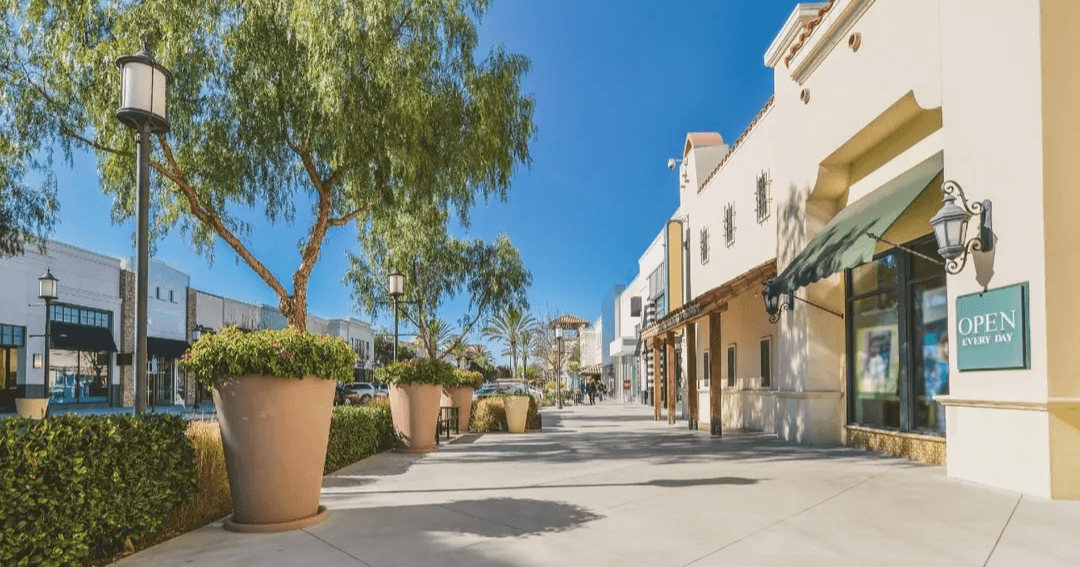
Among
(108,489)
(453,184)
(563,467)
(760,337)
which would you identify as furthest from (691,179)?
(108,489)

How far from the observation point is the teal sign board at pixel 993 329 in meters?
7.40

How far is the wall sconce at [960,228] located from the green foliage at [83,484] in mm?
7890

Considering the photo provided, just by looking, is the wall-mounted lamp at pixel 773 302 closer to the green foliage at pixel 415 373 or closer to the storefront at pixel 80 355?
the green foliage at pixel 415 373

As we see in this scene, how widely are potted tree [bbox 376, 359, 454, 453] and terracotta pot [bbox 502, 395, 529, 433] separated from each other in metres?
5.45

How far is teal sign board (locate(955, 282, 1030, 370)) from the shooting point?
7.40 metres

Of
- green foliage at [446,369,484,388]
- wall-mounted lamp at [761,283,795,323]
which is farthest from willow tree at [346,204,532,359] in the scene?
wall-mounted lamp at [761,283,795,323]

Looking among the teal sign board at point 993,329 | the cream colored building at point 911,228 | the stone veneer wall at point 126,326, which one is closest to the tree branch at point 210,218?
the cream colored building at point 911,228

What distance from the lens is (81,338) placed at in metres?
33.1

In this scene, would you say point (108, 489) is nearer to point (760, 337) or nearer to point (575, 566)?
point (575, 566)

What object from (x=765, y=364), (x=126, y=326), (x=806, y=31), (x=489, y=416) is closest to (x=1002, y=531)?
(x=806, y=31)

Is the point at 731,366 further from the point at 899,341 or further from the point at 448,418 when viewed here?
the point at 899,341

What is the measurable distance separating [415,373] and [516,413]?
6.19 m

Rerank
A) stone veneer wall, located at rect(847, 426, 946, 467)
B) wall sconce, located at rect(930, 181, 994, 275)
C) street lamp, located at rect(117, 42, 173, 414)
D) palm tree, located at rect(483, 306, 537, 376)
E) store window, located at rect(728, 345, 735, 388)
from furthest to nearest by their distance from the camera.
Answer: palm tree, located at rect(483, 306, 537, 376) < store window, located at rect(728, 345, 735, 388) < stone veneer wall, located at rect(847, 426, 946, 467) < wall sconce, located at rect(930, 181, 994, 275) < street lamp, located at rect(117, 42, 173, 414)

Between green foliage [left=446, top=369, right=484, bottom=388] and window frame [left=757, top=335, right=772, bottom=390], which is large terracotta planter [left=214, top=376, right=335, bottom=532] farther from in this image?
window frame [left=757, top=335, right=772, bottom=390]
